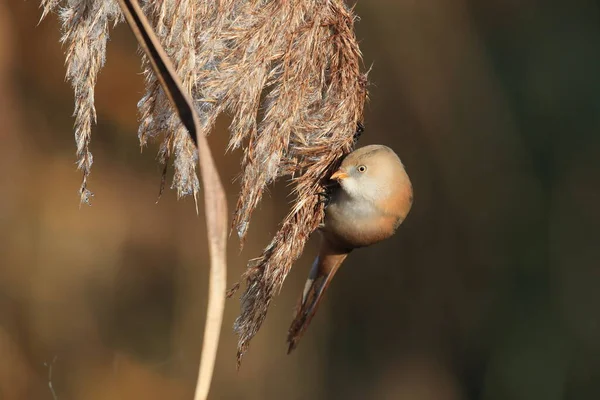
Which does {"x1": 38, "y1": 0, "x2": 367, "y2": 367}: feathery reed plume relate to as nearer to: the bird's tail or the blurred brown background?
the bird's tail

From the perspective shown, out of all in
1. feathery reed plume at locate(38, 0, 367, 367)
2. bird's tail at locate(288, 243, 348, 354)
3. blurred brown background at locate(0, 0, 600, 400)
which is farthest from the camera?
blurred brown background at locate(0, 0, 600, 400)

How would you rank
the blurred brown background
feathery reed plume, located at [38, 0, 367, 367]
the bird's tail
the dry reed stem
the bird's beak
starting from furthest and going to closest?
the blurred brown background < the bird's tail < the bird's beak < feathery reed plume, located at [38, 0, 367, 367] < the dry reed stem

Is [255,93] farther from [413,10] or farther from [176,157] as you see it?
[413,10]

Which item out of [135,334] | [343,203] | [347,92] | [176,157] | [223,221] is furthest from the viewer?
[135,334]

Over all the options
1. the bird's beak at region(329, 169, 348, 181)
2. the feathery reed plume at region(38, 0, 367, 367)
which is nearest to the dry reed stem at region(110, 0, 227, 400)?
the feathery reed plume at region(38, 0, 367, 367)

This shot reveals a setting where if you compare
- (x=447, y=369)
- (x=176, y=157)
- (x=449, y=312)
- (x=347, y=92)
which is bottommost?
(x=447, y=369)

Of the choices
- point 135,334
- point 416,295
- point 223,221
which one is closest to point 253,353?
point 135,334

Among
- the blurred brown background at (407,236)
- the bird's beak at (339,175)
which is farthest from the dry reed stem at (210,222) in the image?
the blurred brown background at (407,236)

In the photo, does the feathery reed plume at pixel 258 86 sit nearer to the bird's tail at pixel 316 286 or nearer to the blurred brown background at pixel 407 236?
the bird's tail at pixel 316 286
